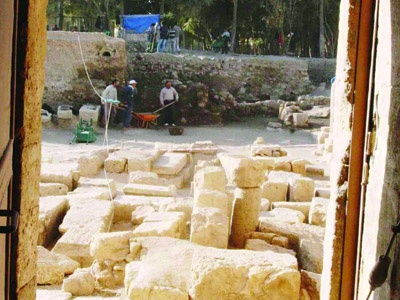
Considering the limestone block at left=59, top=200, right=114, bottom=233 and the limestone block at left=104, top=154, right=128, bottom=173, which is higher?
the limestone block at left=104, top=154, right=128, bottom=173

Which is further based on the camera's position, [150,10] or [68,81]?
[150,10]

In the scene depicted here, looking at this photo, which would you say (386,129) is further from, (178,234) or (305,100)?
(305,100)

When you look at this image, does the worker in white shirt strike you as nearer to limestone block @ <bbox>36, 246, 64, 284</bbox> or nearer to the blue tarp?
the blue tarp

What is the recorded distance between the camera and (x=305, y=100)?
82.0 ft

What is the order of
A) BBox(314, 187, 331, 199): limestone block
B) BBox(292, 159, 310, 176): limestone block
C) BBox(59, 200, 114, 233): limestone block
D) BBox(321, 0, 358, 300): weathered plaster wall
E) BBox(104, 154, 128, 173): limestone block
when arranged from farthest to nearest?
BBox(292, 159, 310, 176): limestone block < BBox(104, 154, 128, 173): limestone block < BBox(314, 187, 331, 199): limestone block < BBox(59, 200, 114, 233): limestone block < BBox(321, 0, 358, 300): weathered plaster wall

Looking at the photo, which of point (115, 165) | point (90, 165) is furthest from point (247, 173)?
point (115, 165)

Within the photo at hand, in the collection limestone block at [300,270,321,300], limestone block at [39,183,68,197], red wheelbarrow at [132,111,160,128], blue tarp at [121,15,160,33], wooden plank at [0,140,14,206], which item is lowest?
limestone block at [300,270,321,300]

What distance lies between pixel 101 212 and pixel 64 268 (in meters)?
1.92

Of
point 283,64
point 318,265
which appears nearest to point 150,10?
point 283,64

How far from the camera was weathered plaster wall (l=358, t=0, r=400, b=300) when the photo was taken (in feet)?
9.73

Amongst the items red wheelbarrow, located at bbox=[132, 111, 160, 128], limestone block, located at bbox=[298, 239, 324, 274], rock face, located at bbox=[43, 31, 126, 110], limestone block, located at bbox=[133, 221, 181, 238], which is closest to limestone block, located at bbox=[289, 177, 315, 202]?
limestone block, located at bbox=[298, 239, 324, 274]

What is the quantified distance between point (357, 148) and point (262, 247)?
3.76 metres

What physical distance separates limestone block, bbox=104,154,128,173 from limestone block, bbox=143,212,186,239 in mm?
4552

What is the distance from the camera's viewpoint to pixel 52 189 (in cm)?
1041
